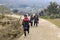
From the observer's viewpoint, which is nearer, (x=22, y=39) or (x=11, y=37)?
(x=22, y=39)

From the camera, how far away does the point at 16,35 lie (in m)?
25.5

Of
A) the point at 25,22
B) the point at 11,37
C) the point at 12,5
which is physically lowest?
the point at 12,5

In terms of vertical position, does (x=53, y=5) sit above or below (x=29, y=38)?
below

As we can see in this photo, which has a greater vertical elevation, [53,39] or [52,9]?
[53,39]

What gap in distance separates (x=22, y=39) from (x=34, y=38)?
0.95 metres

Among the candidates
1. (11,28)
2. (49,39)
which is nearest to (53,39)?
(49,39)

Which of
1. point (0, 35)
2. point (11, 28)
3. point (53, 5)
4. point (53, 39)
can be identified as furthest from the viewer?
point (53, 5)

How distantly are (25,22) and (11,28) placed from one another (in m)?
7.13

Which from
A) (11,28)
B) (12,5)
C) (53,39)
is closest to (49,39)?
(53,39)

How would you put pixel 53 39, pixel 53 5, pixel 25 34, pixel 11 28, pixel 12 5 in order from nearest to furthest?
pixel 53 39
pixel 25 34
pixel 11 28
pixel 53 5
pixel 12 5

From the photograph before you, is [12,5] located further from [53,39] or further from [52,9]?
[53,39]

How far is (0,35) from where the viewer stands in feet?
80.0

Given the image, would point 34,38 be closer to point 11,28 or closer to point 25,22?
point 25,22

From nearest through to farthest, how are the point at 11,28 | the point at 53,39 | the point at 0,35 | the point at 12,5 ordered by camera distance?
1. the point at 53,39
2. the point at 0,35
3. the point at 11,28
4. the point at 12,5
